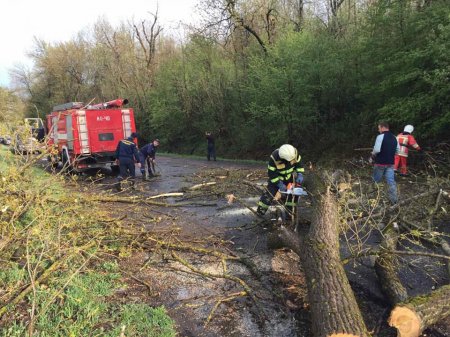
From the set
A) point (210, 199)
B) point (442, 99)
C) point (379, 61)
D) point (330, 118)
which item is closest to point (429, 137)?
point (442, 99)

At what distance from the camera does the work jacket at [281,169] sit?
6161 millimetres

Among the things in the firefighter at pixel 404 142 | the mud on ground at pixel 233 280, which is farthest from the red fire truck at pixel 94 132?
the firefighter at pixel 404 142

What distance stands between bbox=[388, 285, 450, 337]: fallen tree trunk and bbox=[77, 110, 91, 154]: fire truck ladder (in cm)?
1181

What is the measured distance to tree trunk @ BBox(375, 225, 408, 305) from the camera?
11.9ft

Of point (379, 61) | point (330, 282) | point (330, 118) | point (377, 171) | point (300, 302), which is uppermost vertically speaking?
point (379, 61)

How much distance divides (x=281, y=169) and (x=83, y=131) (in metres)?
8.85

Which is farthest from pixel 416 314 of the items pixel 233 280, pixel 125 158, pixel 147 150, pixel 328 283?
pixel 147 150

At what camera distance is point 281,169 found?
6215 millimetres

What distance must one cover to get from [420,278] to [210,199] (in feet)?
17.4

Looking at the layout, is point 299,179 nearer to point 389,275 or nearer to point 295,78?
point 389,275

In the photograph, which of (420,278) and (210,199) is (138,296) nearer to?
(420,278)

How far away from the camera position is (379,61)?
1171 cm

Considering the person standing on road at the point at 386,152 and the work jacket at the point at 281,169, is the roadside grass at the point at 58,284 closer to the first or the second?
the work jacket at the point at 281,169

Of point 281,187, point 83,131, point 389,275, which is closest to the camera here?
point 389,275
